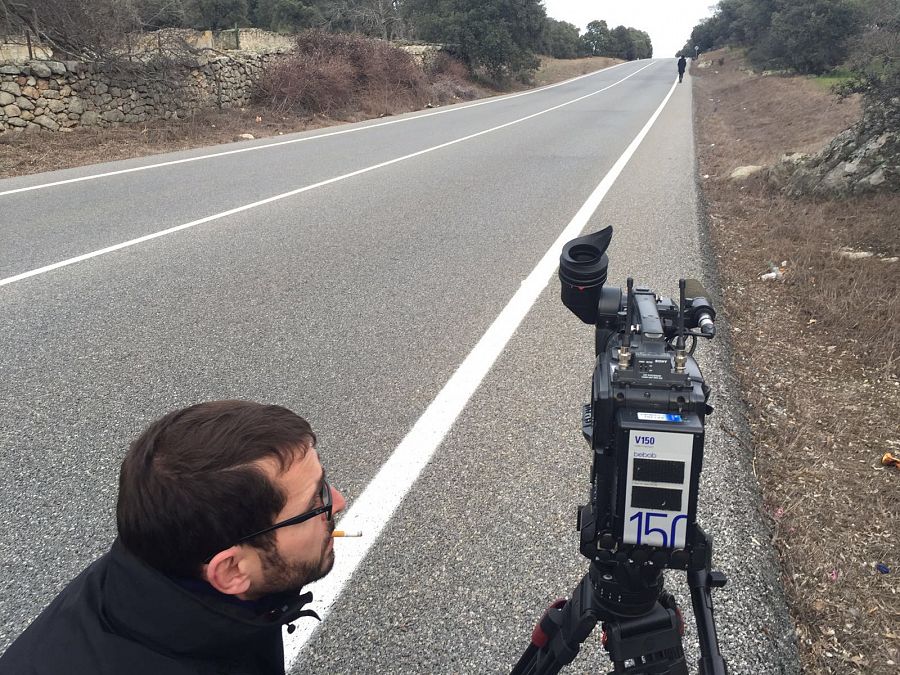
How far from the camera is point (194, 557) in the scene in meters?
1.27

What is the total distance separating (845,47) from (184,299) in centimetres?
2986

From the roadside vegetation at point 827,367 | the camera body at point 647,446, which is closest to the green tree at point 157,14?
the roadside vegetation at point 827,367

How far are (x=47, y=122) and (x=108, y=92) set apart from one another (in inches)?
63.0

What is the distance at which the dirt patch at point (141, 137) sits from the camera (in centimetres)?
1091

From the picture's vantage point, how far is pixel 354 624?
2160 mm

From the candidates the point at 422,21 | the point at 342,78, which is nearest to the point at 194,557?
the point at 342,78

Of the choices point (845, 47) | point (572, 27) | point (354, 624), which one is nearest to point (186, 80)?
point (354, 624)

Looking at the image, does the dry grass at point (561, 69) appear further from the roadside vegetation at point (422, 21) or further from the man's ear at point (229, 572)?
the man's ear at point (229, 572)

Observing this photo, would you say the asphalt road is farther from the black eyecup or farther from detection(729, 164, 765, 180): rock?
detection(729, 164, 765, 180): rock

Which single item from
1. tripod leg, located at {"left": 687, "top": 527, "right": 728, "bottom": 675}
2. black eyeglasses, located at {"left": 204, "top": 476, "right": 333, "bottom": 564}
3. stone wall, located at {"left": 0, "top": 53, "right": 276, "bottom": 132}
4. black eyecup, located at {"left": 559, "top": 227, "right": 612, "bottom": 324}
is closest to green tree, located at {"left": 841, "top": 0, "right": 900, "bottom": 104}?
black eyecup, located at {"left": 559, "top": 227, "right": 612, "bottom": 324}

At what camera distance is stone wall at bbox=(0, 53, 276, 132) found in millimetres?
12195

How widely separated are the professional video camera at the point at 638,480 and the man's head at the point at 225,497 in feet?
2.04

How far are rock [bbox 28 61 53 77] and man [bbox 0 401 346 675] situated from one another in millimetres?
14208

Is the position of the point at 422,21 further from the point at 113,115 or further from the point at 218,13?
the point at 113,115
